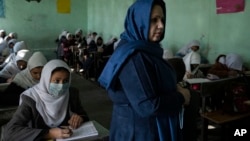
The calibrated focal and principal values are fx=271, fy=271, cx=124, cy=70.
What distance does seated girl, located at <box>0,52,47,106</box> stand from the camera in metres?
2.58

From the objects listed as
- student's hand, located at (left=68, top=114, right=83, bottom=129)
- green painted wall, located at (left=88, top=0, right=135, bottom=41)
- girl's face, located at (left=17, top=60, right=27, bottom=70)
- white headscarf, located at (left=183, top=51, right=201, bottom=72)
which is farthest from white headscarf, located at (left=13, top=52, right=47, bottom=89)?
green painted wall, located at (left=88, top=0, right=135, bottom=41)

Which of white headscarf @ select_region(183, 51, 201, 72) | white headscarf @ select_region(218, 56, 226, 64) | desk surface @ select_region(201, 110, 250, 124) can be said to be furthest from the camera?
white headscarf @ select_region(183, 51, 201, 72)

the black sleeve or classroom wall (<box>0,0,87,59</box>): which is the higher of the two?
classroom wall (<box>0,0,87,59</box>)

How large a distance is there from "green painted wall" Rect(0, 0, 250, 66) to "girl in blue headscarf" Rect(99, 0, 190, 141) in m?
3.34

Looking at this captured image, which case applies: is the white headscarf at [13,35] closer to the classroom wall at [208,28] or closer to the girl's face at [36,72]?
the classroom wall at [208,28]

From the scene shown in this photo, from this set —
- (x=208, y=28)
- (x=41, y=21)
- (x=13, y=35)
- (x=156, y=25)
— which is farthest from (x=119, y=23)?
(x=156, y=25)

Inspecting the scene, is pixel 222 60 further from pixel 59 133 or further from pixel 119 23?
pixel 119 23

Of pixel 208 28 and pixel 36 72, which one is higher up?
pixel 208 28

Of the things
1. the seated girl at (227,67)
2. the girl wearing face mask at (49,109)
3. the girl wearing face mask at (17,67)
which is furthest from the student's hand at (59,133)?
the seated girl at (227,67)

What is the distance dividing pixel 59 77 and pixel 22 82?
122 centimetres

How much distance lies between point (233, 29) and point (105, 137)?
3521mm

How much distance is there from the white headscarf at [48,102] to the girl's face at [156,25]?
2.35 feet

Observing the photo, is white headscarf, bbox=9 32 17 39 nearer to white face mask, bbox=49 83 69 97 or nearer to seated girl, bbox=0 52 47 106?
seated girl, bbox=0 52 47 106

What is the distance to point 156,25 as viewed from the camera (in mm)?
1214
